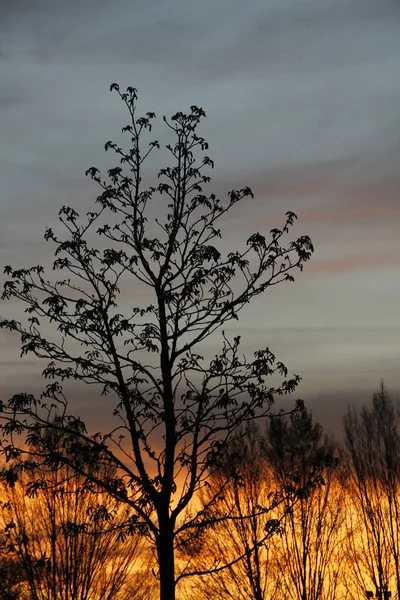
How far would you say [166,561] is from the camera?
14258 millimetres

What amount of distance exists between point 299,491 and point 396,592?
73.2 ft

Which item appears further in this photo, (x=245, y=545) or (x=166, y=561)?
(x=245, y=545)

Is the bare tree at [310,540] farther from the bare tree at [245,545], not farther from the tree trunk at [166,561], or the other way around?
the tree trunk at [166,561]

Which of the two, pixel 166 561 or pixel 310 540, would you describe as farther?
pixel 310 540

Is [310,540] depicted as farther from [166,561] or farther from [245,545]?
[166,561]

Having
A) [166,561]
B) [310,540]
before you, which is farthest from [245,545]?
[166,561]

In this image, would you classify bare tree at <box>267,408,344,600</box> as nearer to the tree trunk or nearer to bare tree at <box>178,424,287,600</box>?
bare tree at <box>178,424,287,600</box>

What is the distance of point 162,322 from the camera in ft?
51.3

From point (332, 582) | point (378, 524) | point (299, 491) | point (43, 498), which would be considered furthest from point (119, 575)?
point (299, 491)

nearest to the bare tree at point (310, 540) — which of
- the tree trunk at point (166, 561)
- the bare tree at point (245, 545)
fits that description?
the bare tree at point (245, 545)

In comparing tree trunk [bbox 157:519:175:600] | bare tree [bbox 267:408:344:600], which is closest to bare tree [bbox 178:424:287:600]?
bare tree [bbox 267:408:344:600]

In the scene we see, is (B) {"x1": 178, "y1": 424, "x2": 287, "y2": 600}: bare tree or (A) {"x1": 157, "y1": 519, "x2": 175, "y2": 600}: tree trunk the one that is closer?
(A) {"x1": 157, "y1": 519, "x2": 175, "y2": 600}: tree trunk

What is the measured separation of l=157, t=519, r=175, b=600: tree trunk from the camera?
14.2m

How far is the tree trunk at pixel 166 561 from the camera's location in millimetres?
14211
